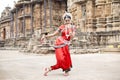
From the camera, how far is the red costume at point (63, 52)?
273 inches

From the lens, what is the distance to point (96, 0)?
23031mm

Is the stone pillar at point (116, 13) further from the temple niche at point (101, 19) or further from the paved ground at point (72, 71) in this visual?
the paved ground at point (72, 71)

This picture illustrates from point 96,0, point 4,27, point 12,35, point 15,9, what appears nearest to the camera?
point 96,0

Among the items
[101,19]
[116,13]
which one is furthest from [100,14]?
[116,13]

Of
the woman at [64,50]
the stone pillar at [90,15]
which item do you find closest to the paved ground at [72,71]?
the woman at [64,50]

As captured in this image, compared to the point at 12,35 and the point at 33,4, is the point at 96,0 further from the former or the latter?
the point at 12,35

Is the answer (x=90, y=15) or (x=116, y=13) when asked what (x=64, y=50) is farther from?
(x=90, y=15)

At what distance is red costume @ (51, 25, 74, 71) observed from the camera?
273 inches

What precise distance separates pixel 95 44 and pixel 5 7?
4226cm

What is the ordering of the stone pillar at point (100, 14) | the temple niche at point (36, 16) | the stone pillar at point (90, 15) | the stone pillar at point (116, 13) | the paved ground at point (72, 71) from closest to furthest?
the paved ground at point (72, 71), the stone pillar at point (116, 13), the stone pillar at point (100, 14), the stone pillar at point (90, 15), the temple niche at point (36, 16)

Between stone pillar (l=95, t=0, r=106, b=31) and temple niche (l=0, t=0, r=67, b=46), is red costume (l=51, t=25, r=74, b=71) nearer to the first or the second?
stone pillar (l=95, t=0, r=106, b=31)

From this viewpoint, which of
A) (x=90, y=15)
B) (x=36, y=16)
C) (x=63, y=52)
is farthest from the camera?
(x=36, y=16)

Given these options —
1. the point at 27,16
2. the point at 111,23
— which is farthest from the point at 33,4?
the point at 111,23

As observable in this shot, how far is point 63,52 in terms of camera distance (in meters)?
6.96
